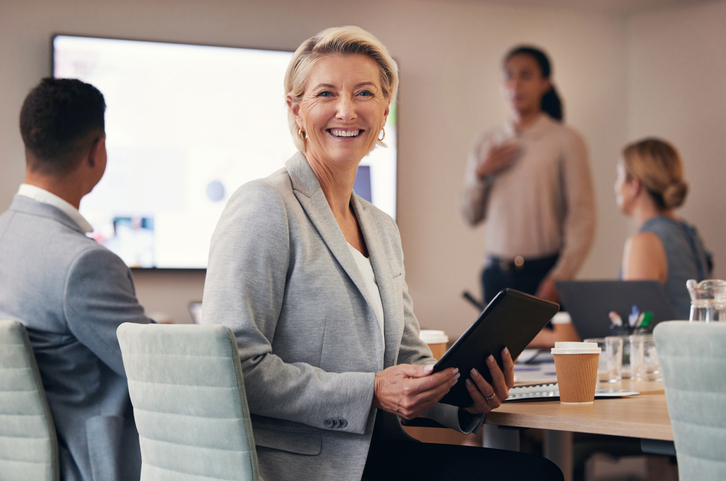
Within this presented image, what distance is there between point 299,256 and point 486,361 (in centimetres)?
38

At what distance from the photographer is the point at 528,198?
3.98 m

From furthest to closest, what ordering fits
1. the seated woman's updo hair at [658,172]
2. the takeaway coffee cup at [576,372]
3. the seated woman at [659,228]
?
the seated woman's updo hair at [658,172]
the seated woman at [659,228]
the takeaway coffee cup at [576,372]

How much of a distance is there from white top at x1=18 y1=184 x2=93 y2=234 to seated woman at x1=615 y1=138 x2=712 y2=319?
217cm

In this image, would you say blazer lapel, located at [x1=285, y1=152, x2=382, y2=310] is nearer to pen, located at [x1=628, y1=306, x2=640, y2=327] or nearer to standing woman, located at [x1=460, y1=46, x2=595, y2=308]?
pen, located at [x1=628, y1=306, x2=640, y2=327]

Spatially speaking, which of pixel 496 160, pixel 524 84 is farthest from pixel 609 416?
pixel 524 84

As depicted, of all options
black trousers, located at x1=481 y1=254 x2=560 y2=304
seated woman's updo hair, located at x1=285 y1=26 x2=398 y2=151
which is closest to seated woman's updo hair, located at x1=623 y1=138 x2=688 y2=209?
black trousers, located at x1=481 y1=254 x2=560 y2=304

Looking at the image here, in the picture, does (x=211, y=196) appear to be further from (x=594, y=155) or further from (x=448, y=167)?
(x=594, y=155)

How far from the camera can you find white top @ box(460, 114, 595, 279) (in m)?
3.99


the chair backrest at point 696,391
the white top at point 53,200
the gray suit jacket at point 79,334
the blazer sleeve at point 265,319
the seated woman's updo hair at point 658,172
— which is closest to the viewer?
the chair backrest at point 696,391

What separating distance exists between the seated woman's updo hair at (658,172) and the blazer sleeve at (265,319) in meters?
2.33

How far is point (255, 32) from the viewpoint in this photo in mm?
3732

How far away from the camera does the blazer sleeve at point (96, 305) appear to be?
1507 millimetres

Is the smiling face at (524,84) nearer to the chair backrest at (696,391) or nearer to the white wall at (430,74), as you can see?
the white wall at (430,74)

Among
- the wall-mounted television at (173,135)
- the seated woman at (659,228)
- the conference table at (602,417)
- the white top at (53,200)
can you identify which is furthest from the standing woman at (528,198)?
the white top at (53,200)
